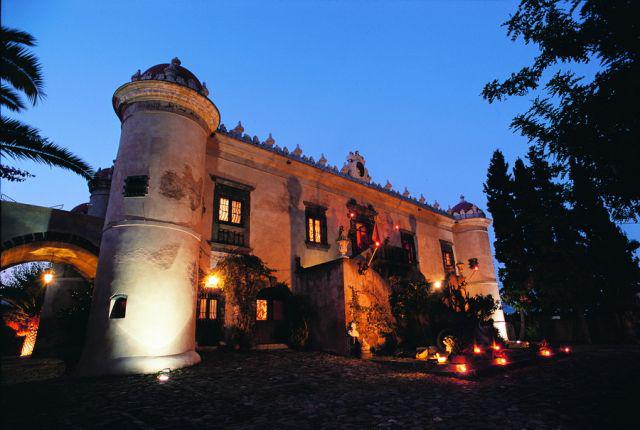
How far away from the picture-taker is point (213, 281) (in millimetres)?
12547

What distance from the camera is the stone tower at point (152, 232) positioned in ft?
29.7

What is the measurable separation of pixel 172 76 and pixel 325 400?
1125 centimetres

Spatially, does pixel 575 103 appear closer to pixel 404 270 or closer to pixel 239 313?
pixel 239 313

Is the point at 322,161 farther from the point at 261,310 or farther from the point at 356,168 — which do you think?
the point at 261,310

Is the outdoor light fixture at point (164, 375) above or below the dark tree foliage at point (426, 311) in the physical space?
below

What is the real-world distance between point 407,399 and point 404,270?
13.3 metres

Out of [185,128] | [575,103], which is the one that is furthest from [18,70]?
[575,103]

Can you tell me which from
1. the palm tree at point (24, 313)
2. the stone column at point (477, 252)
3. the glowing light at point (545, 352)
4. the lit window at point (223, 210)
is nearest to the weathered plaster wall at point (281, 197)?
the lit window at point (223, 210)

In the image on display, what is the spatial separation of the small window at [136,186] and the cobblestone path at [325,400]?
206 inches

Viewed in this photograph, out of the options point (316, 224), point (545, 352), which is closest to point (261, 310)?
point (316, 224)

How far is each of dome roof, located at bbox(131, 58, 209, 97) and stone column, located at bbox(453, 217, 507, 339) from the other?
70.9ft

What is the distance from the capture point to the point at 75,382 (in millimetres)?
7734

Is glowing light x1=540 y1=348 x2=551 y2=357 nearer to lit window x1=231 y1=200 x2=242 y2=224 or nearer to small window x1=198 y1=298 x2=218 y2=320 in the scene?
small window x1=198 y1=298 x2=218 y2=320

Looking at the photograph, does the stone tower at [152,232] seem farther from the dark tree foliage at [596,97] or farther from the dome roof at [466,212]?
the dome roof at [466,212]
